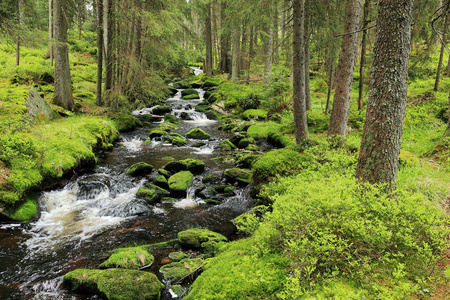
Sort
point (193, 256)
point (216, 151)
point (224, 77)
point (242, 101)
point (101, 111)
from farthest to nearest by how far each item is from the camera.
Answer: point (224, 77) < point (242, 101) < point (101, 111) < point (216, 151) < point (193, 256)

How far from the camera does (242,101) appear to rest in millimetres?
19188

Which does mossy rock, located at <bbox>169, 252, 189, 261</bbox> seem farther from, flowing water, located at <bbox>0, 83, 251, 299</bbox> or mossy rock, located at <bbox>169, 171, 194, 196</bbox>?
mossy rock, located at <bbox>169, 171, 194, 196</bbox>

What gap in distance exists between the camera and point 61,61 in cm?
1269

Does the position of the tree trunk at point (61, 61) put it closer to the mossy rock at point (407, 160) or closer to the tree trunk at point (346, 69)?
the tree trunk at point (346, 69)

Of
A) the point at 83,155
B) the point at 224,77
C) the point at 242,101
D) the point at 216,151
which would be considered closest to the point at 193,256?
the point at 83,155

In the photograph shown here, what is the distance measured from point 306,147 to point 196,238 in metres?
4.44

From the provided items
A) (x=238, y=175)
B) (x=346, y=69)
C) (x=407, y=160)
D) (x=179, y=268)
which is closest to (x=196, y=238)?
(x=179, y=268)

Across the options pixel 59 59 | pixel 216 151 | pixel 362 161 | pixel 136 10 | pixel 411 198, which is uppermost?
pixel 136 10

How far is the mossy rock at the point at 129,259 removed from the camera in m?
4.85

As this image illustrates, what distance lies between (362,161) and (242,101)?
50.8ft

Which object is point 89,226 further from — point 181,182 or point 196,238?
point 181,182

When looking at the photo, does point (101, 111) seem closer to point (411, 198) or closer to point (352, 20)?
point (352, 20)

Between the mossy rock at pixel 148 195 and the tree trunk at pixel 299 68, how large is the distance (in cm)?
508

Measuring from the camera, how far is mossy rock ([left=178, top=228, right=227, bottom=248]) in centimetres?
564
